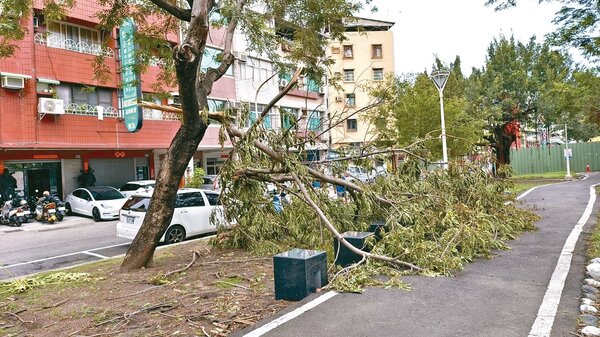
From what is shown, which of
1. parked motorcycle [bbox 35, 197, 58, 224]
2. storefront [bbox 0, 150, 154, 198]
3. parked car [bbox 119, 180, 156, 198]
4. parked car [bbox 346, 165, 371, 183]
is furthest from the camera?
parked car [bbox 119, 180, 156, 198]

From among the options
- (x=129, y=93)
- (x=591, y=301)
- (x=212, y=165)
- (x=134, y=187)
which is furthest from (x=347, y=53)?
(x=591, y=301)

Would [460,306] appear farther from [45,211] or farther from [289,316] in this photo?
[45,211]

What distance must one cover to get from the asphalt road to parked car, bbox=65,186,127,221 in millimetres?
15795

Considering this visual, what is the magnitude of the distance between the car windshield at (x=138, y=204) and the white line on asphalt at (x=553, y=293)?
31.1 ft

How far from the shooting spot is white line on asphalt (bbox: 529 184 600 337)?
4677 mm

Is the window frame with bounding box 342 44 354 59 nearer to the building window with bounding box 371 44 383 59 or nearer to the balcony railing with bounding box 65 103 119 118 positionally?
the building window with bounding box 371 44 383 59

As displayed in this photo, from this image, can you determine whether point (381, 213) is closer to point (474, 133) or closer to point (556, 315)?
point (556, 315)

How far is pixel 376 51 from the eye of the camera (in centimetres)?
4531

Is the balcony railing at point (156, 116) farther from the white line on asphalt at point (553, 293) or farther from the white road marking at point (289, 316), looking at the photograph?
the white line on asphalt at point (553, 293)

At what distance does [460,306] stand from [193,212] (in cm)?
889

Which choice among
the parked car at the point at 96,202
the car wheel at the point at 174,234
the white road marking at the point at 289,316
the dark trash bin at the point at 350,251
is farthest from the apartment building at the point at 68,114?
the white road marking at the point at 289,316

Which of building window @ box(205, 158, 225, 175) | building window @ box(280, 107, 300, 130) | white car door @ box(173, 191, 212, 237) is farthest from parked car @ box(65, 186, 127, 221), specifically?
building window @ box(280, 107, 300, 130)

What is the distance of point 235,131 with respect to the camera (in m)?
8.81

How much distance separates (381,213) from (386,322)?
14.6 ft
